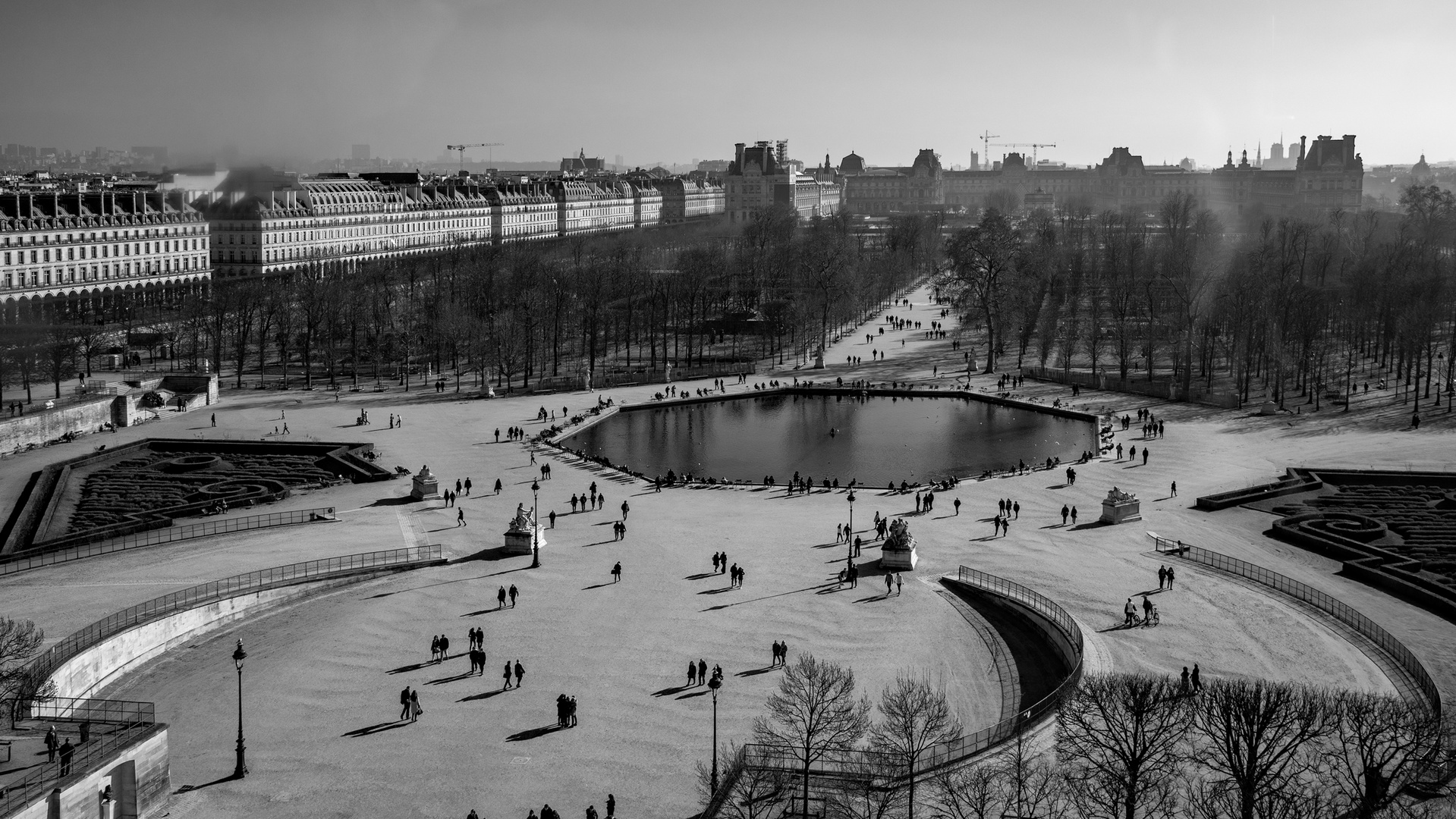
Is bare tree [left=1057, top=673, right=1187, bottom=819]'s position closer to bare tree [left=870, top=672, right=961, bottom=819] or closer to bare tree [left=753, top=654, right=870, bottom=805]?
bare tree [left=870, top=672, right=961, bottom=819]

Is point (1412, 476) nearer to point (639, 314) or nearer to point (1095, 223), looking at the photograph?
point (639, 314)

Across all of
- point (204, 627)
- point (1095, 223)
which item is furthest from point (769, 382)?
point (1095, 223)

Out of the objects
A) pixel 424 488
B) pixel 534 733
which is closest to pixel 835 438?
pixel 424 488

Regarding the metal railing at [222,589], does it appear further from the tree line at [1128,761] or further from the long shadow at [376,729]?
the tree line at [1128,761]

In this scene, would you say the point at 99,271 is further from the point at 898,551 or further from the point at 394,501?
the point at 898,551

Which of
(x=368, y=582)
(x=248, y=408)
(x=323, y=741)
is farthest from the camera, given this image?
(x=248, y=408)

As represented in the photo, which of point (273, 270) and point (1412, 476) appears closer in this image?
point (1412, 476)

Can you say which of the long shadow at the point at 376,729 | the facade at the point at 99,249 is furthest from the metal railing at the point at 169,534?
the facade at the point at 99,249
